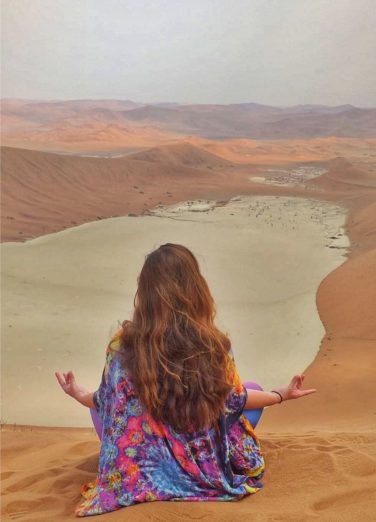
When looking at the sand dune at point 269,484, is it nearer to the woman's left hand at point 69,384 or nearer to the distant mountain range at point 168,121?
the woman's left hand at point 69,384

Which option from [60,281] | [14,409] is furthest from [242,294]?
[14,409]

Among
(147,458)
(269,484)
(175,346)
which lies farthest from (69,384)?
(269,484)

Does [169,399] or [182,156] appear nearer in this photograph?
[169,399]

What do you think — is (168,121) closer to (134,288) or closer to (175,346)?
(134,288)

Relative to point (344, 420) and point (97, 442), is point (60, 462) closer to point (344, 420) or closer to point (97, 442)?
point (97, 442)

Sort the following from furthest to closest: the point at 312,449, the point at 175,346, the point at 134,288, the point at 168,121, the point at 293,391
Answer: the point at 168,121, the point at 134,288, the point at 312,449, the point at 293,391, the point at 175,346

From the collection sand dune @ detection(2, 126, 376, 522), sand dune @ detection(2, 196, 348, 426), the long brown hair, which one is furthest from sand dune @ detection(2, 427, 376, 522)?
sand dune @ detection(2, 196, 348, 426)

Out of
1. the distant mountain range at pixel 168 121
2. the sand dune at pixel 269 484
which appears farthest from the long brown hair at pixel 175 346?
the distant mountain range at pixel 168 121
